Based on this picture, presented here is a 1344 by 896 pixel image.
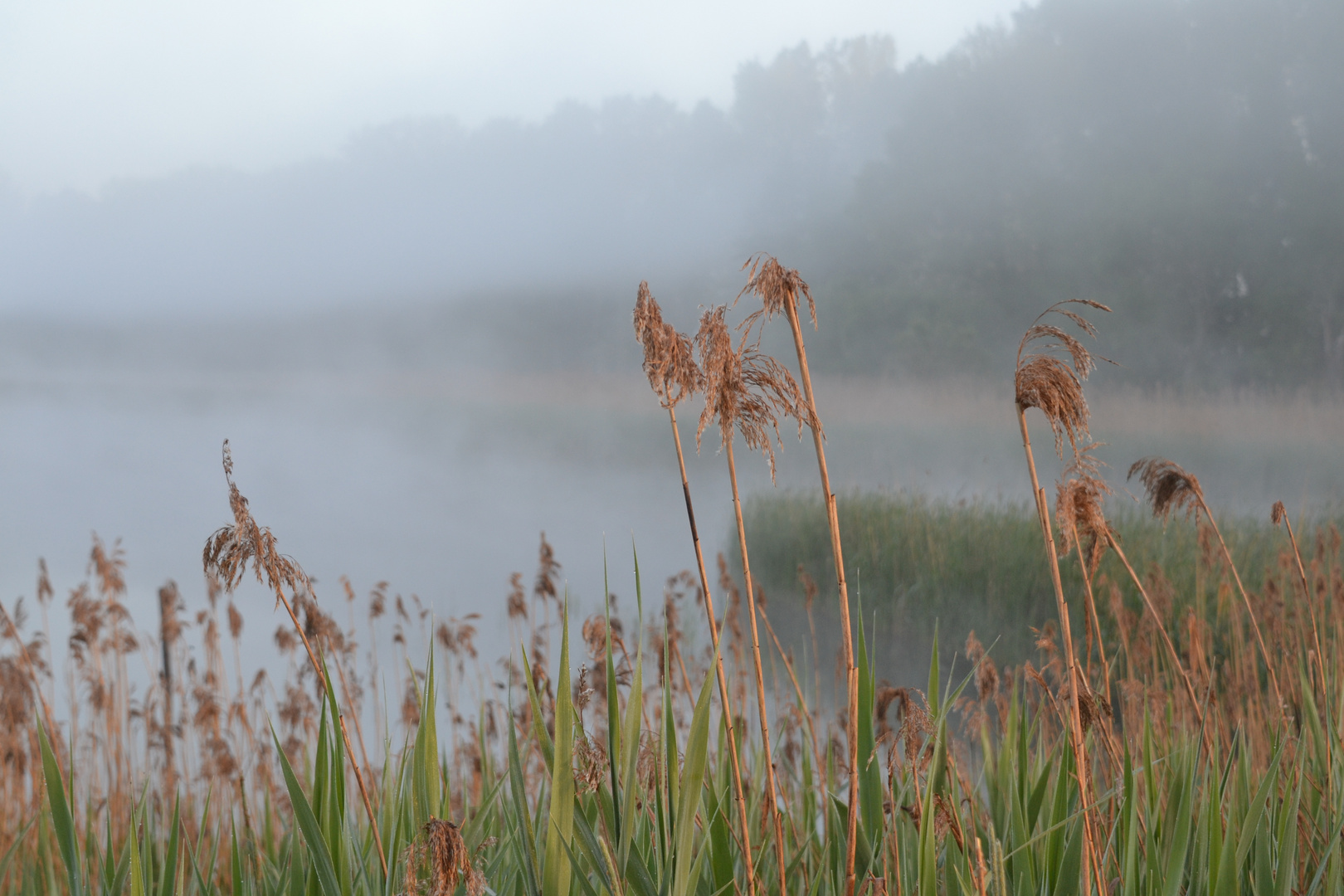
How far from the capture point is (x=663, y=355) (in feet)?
2.19

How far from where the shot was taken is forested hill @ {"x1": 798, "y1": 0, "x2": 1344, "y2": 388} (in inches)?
481

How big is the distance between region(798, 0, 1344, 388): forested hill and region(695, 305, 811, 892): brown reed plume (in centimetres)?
1298

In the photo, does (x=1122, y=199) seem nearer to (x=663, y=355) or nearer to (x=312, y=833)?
(x=663, y=355)

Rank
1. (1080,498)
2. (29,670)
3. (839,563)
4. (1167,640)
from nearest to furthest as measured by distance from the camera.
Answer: (839,563)
(1080,498)
(1167,640)
(29,670)

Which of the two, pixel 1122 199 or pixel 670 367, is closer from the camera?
pixel 670 367

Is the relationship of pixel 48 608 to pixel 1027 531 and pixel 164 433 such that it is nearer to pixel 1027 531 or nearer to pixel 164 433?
pixel 1027 531

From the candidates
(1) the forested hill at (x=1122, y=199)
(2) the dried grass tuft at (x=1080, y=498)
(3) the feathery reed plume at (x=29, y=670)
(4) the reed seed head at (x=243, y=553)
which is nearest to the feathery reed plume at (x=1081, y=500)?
(2) the dried grass tuft at (x=1080, y=498)

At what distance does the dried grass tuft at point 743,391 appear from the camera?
2.21ft

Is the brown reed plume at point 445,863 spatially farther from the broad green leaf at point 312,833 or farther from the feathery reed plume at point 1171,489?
the feathery reed plume at point 1171,489

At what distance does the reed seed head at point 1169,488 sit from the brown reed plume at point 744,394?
856mm

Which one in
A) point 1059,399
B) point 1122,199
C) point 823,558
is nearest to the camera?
point 1059,399

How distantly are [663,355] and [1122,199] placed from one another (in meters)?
16.0

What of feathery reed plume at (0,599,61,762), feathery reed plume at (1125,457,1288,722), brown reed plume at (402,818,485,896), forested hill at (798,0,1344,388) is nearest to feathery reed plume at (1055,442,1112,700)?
feathery reed plume at (1125,457,1288,722)

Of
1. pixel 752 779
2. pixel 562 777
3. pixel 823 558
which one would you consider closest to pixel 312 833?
pixel 562 777
